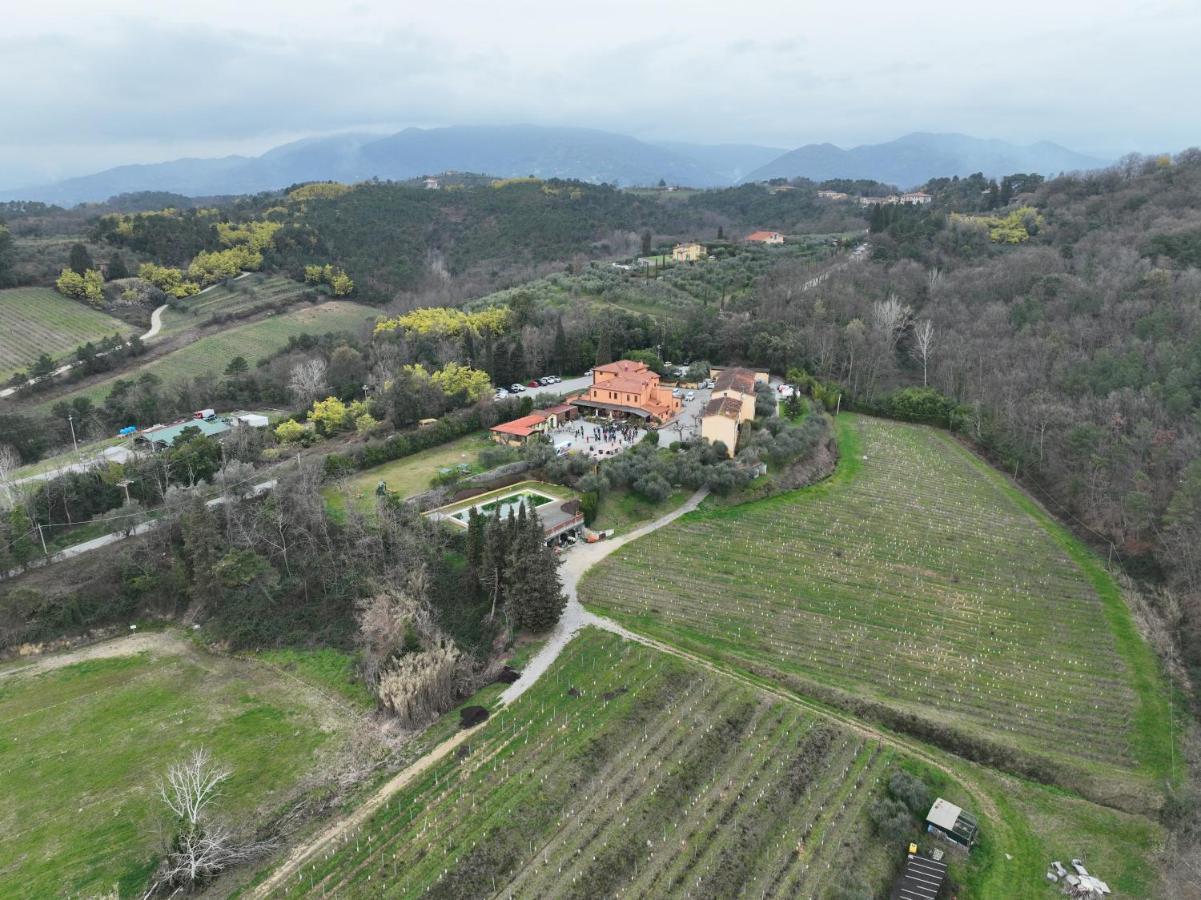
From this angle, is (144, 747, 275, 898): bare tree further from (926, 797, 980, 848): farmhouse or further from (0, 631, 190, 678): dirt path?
(926, 797, 980, 848): farmhouse

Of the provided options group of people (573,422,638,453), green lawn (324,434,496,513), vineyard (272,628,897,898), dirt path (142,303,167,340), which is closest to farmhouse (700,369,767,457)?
group of people (573,422,638,453)

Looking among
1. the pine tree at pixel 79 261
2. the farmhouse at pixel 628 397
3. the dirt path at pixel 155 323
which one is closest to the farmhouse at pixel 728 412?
the farmhouse at pixel 628 397

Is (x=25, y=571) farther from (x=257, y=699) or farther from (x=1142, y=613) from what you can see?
(x=1142, y=613)

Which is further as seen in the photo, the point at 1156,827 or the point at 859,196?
the point at 859,196

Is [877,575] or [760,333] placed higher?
[760,333]

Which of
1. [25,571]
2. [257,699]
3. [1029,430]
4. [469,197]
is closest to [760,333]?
[1029,430]

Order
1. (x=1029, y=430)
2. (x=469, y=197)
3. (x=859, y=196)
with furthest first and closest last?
(x=859, y=196) → (x=469, y=197) → (x=1029, y=430)
